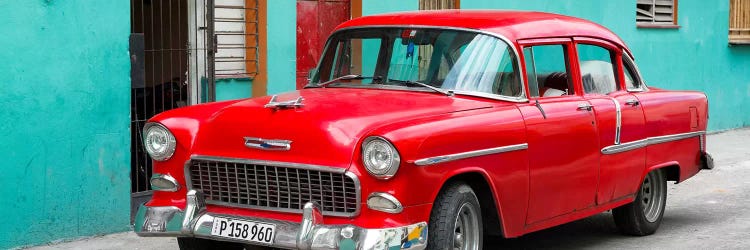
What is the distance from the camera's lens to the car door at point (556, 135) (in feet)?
23.4

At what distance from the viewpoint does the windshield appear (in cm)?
714

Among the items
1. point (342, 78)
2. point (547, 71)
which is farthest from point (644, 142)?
point (342, 78)

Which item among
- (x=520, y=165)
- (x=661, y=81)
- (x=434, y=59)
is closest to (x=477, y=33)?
(x=434, y=59)

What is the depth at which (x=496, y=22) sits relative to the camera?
7484 mm

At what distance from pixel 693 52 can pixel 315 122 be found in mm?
11599

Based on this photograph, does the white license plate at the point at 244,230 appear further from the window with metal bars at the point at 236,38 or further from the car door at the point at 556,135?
the window with metal bars at the point at 236,38

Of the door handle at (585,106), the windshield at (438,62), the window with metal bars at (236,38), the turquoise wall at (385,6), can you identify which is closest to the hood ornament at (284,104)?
the windshield at (438,62)

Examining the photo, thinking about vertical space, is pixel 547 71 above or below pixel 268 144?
above

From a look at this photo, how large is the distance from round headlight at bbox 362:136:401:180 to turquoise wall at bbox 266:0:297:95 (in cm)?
445

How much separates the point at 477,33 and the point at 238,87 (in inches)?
130

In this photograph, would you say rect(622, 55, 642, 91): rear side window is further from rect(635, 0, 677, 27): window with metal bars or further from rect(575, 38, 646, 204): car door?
rect(635, 0, 677, 27): window with metal bars

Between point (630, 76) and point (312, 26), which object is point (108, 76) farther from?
point (630, 76)

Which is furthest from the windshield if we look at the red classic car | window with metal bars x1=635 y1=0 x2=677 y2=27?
window with metal bars x1=635 y1=0 x2=677 y2=27

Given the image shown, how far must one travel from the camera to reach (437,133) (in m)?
6.21
